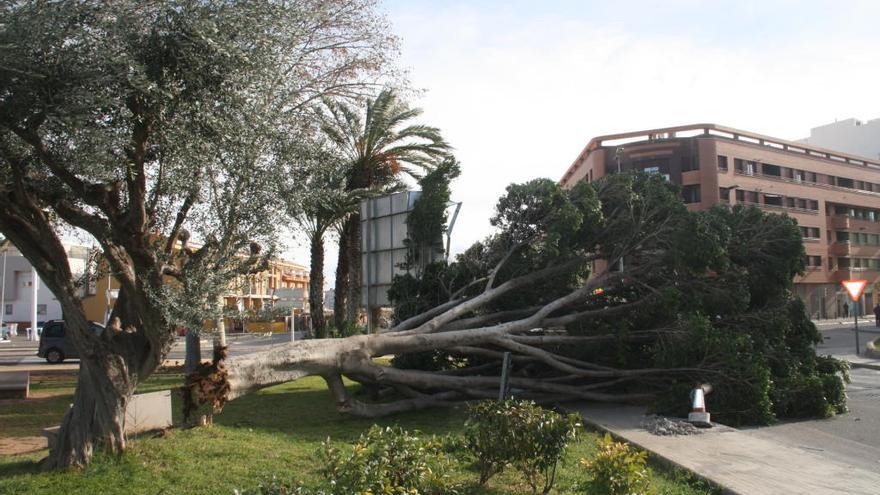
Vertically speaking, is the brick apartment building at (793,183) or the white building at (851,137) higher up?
the white building at (851,137)

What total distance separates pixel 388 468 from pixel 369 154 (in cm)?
1648

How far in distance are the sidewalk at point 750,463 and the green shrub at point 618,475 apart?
1536 mm

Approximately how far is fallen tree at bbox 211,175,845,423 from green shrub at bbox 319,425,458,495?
3.91 metres

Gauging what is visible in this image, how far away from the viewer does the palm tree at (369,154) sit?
20125 mm

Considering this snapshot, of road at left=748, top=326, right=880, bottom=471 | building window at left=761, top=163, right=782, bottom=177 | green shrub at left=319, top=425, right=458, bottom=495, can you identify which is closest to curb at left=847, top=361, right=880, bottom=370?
road at left=748, top=326, right=880, bottom=471

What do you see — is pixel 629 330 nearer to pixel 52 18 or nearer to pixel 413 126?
pixel 52 18

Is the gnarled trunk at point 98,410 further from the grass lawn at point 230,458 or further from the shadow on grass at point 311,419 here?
the shadow on grass at point 311,419

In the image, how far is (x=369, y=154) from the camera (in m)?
20.5

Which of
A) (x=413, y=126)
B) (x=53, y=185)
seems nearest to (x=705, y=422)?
(x=53, y=185)

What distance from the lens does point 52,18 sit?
597cm

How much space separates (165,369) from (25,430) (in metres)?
9.43

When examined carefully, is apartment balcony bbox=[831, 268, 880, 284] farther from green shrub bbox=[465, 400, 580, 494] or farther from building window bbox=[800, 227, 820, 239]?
green shrub bbox=[465, 400, 580, 494]

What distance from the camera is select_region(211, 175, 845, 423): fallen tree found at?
404 inches

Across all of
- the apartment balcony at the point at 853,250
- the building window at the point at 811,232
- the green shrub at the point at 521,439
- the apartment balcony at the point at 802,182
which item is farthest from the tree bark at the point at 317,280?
the apartment balcony at the point at 853,250
